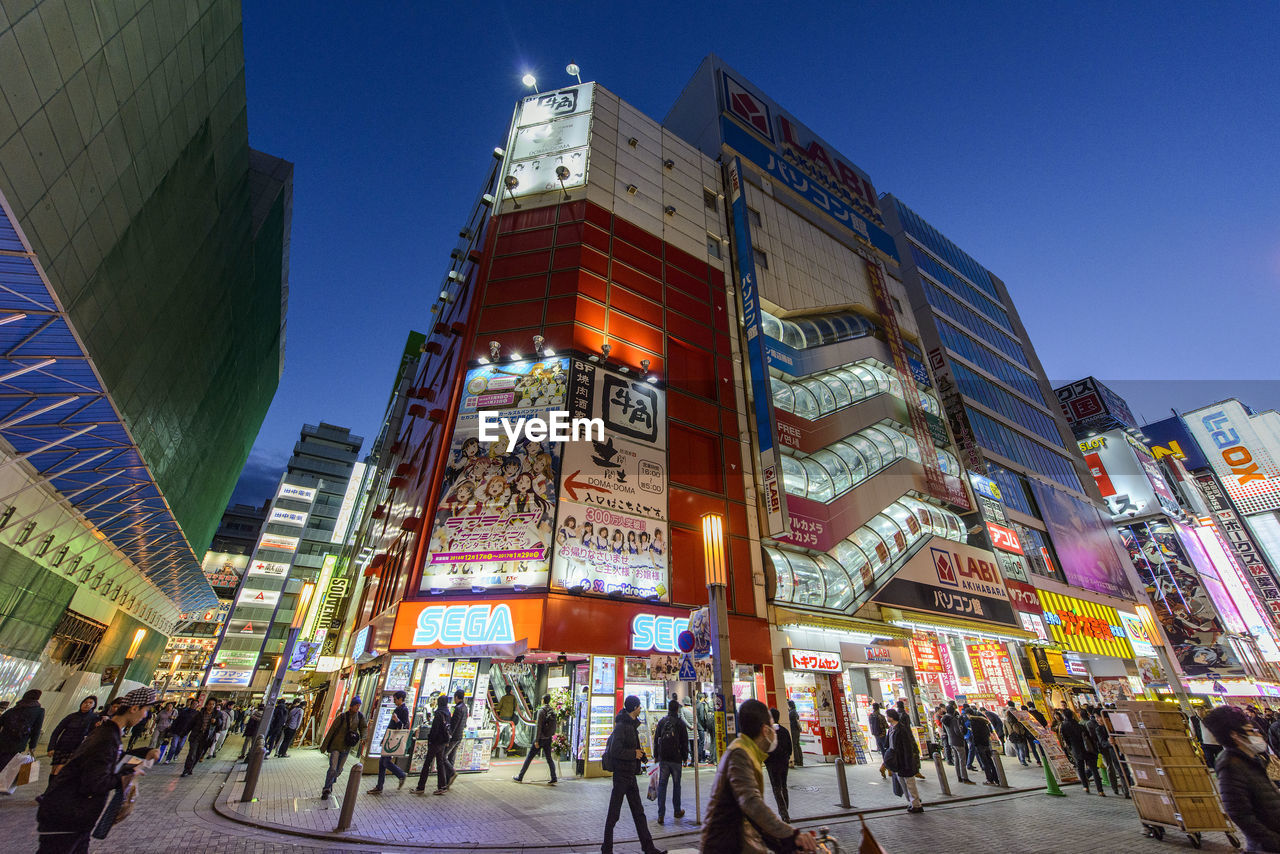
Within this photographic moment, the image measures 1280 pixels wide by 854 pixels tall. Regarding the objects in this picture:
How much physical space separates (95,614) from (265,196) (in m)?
23.5

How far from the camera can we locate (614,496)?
52.1 feet

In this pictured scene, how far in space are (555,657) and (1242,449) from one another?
88.7 metres

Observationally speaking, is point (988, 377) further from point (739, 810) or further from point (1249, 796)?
point (739, 810)

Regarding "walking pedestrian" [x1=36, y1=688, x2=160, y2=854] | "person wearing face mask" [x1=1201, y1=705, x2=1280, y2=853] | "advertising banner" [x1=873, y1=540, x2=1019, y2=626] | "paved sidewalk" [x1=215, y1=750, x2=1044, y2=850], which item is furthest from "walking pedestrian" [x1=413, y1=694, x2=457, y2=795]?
"advertising banner" [x1=873, y1=540, x2=1019, y2=626]

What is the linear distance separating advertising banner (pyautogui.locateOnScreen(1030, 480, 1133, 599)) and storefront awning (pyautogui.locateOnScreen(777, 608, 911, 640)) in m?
19.4

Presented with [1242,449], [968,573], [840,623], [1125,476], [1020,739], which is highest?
[1242,449]

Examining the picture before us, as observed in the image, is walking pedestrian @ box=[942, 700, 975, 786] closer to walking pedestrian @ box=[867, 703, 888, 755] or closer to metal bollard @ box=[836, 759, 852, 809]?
walking pedestrian @ box=[867, 703, 888, 755]

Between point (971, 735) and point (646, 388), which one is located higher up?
point (646, 388)

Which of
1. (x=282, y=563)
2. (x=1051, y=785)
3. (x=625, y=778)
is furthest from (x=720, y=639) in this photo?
(x=282, y=563)

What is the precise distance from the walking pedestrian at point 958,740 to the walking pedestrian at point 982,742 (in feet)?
0.84

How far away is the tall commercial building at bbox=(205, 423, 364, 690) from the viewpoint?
159 ft

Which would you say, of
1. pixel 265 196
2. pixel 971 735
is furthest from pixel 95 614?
pixel 971 735

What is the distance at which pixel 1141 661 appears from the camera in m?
31.3

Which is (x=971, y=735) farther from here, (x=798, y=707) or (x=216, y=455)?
(x=216, y=455)
